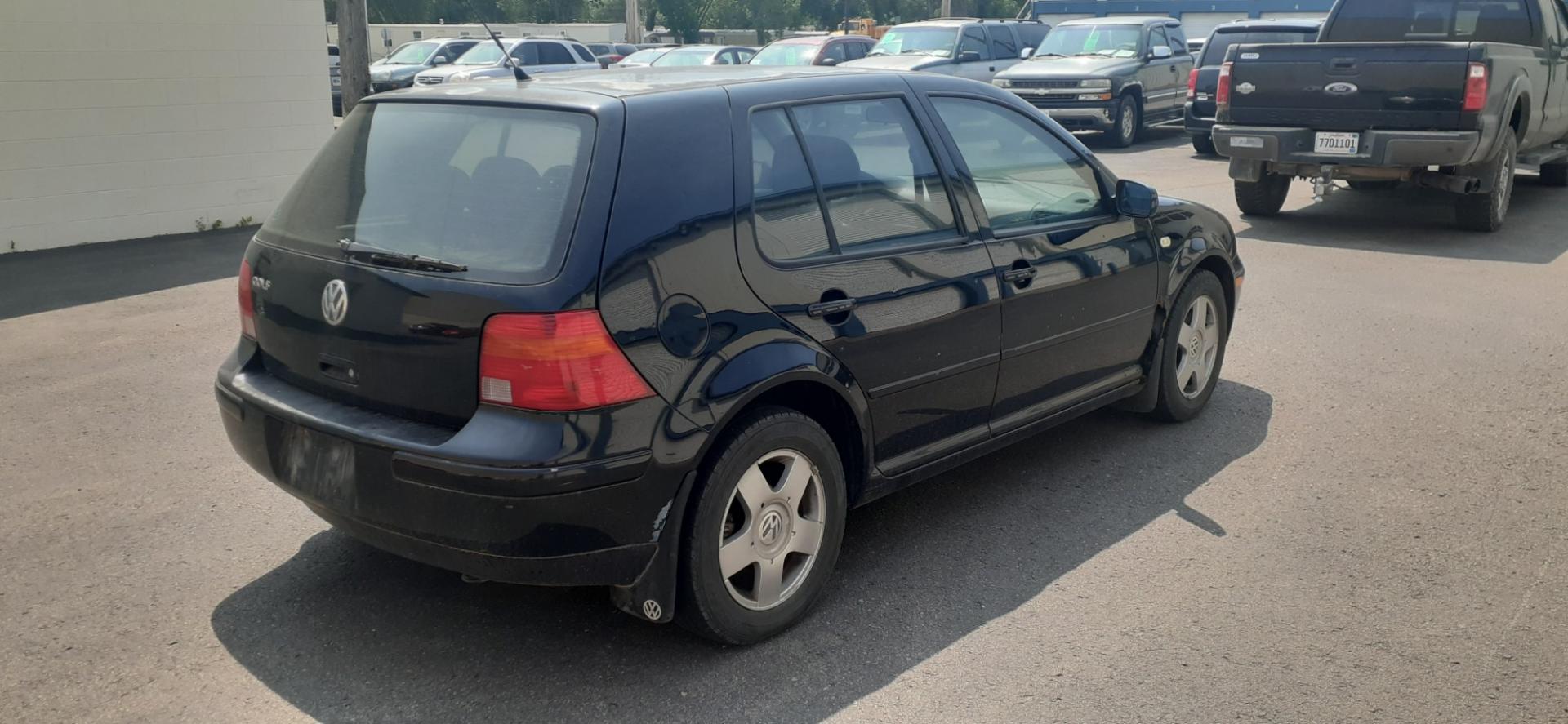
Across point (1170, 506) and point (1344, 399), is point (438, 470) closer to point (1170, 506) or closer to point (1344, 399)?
point (1170, 506)

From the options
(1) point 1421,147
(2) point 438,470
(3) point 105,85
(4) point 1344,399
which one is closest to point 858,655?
(2) point 438,470

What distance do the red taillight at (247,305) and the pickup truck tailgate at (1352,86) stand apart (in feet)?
29.2

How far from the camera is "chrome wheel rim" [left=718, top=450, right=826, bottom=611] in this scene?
3699 millimetres

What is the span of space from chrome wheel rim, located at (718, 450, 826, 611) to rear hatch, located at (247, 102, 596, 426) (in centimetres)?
82

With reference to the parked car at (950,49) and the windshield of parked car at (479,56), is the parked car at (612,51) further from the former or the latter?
the parked car at (950,49)

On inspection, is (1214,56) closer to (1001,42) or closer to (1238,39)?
(1238,39)

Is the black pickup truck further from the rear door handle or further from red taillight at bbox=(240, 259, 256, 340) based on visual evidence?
red taillight at bbox=(240, 259, 256, 340)

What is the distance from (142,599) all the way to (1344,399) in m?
5.22

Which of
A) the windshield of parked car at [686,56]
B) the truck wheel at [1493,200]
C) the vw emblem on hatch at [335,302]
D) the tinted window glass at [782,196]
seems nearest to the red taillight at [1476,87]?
the truck wheel at [1493,200]

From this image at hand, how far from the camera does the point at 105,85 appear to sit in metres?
10.3

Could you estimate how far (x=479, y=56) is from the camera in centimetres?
2472

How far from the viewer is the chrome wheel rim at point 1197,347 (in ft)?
18.8

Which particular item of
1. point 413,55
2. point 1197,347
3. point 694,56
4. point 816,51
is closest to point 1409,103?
point 1197,347

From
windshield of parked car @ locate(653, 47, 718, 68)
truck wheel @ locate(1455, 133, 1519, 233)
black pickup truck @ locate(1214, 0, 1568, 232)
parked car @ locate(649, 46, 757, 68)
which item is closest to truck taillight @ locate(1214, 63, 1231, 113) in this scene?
black pickup truck @ locate(1214, 0, 1568, 232)
